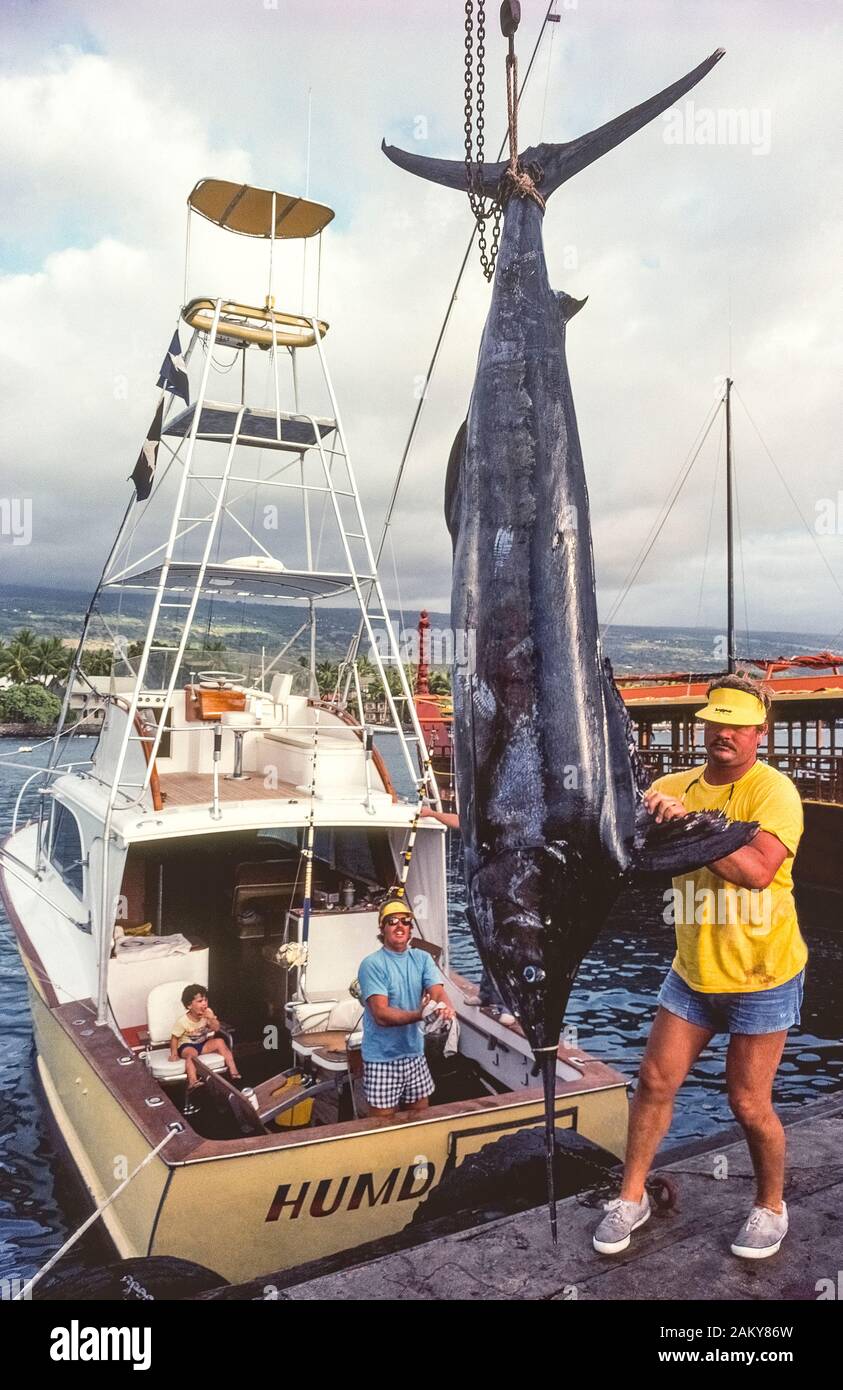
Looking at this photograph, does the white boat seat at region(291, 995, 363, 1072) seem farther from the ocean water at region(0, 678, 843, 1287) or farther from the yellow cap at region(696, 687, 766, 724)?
the yellow cap at region(696, 687, 766, 724)

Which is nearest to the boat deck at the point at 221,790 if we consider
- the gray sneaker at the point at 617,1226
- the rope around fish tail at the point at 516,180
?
the gray sneaker at the point at 617,1226

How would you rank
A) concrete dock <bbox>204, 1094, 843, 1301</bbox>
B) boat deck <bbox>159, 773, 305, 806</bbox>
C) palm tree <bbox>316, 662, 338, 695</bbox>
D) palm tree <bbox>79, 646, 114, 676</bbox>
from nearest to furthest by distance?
concrete dock <bbox>204, 1094, 843, 1301</bbox>
boat deck <bbox>159, 773, 305, 806</bbox>
palm tree <bbox>79, 646, 114, 676</bbox>
palm tree <bbox>316, 662, 338, 695</bbox>

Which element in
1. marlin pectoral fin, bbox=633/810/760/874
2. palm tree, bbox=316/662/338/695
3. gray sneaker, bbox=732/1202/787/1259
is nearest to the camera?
marlin pectoral fin, bbox=633/810/760/874

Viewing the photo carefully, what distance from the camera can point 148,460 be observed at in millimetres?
6555

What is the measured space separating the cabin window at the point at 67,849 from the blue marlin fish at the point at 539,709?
4965 millimetres

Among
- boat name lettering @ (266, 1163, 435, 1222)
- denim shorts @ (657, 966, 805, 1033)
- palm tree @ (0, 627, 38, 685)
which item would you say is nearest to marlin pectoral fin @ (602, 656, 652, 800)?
denim shorts @ (657, 966, 805, 1033)

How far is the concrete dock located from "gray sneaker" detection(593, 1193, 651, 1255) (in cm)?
4

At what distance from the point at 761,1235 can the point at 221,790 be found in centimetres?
465

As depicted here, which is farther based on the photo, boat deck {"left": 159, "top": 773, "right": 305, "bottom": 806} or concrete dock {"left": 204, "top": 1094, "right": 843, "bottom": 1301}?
boat deck {"left": 159, "top": 773, "right": 305, "bottom": 806}

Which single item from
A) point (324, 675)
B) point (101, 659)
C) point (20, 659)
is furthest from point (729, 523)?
point (20, 659)

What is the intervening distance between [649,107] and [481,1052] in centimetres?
507

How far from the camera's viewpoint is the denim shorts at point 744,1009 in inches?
113

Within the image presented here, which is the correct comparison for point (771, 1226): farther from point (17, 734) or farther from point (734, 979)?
point (17, 734)

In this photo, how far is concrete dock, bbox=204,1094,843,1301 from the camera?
115 inches
